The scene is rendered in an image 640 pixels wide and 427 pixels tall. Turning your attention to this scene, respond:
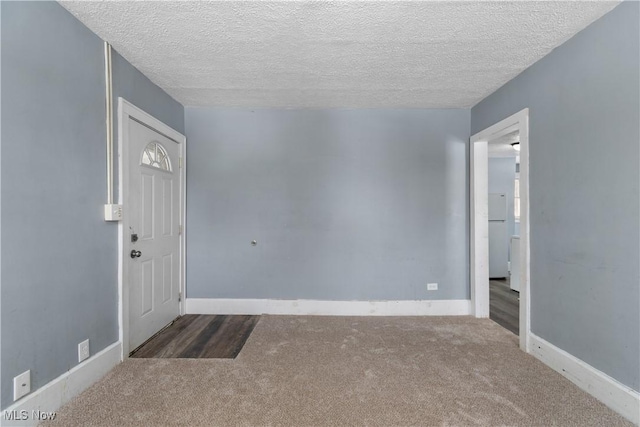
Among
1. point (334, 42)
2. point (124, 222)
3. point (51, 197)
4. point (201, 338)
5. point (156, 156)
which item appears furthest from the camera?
point (156, 156)

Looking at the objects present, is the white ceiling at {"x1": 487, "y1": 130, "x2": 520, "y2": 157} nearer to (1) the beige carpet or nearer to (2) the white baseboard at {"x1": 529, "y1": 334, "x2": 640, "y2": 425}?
(2) the white baseboard at {"x1": 529, "y1": 334, "x2": 640, "y2": 425}

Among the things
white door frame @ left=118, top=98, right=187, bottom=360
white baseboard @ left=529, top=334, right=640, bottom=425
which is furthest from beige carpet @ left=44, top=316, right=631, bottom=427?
white door frame @ left=118, top=98, right=187, bottom=360

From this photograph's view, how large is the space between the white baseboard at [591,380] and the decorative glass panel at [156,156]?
12.8 ft

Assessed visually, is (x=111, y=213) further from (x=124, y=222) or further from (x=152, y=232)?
(x=152, y=232)

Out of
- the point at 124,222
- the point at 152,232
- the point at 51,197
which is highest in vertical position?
the point at 51,197

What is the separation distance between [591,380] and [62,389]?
3.49 m

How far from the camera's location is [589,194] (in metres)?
1.80

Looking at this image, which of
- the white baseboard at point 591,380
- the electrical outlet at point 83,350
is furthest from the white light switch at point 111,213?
the white baseboard at point 591,380

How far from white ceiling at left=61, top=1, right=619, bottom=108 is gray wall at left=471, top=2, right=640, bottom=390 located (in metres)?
0.22

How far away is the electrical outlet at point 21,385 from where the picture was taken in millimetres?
1390

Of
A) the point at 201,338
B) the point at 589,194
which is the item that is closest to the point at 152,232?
the point at 201,338

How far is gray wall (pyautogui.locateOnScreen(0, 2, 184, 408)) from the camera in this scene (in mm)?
1384

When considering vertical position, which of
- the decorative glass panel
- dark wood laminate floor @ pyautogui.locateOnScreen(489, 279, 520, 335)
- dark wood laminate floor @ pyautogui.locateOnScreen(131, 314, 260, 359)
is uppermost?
the decorative glass panel

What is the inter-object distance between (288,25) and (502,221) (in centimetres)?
552
